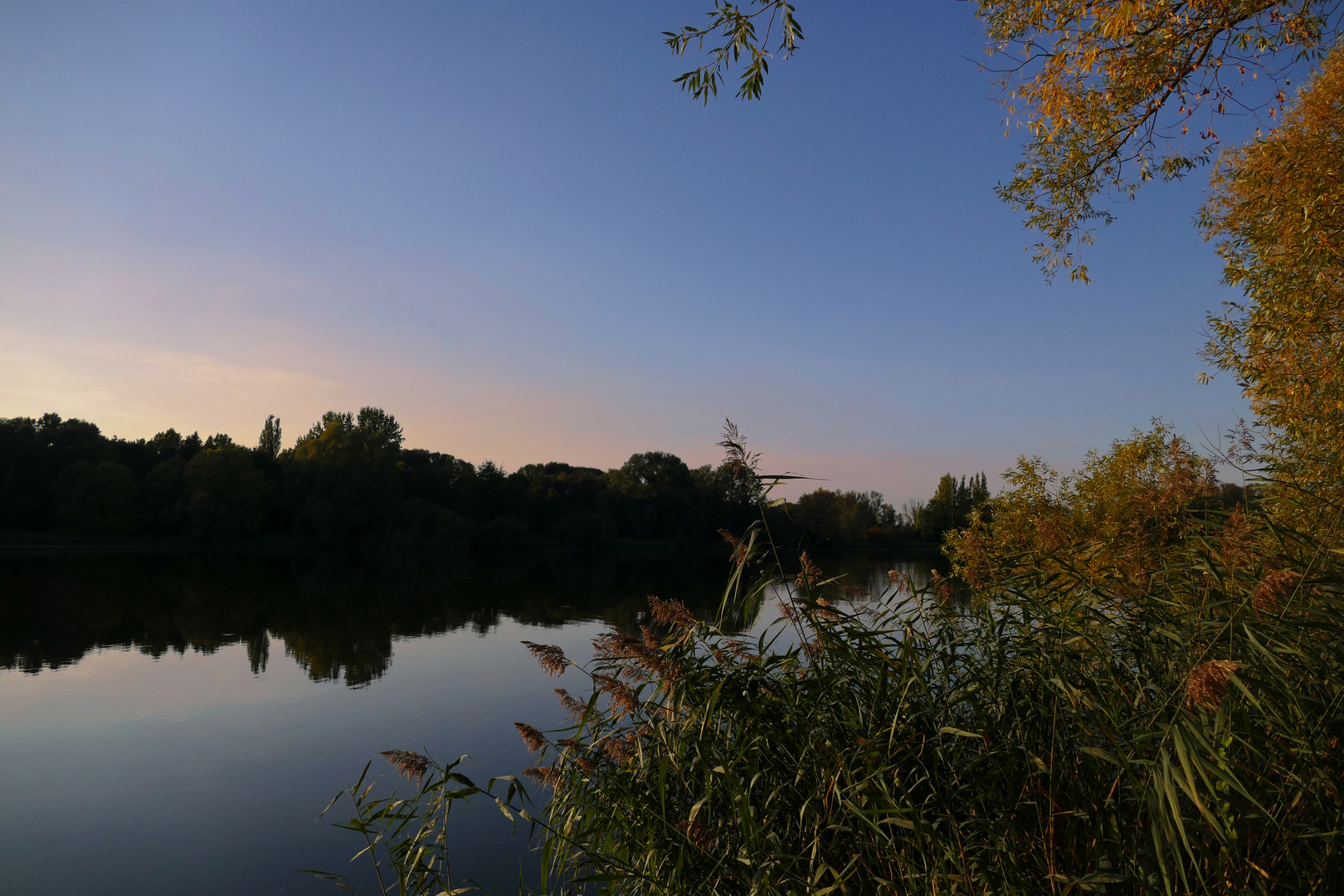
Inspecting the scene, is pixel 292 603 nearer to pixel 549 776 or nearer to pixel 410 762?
pixel 410 762

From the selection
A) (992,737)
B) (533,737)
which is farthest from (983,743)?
(533,737)

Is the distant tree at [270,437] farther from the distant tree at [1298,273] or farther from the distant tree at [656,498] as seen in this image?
the distant tree at [1298,273]

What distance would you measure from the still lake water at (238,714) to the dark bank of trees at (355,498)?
21.2 metres

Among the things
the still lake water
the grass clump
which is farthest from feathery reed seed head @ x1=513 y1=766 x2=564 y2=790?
the still lake water

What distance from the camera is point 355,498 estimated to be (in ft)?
179

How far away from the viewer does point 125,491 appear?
167 feet

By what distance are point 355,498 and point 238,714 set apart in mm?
43621

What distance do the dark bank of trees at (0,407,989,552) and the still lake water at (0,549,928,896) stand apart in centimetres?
2116

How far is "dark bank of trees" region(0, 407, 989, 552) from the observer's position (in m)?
50.3

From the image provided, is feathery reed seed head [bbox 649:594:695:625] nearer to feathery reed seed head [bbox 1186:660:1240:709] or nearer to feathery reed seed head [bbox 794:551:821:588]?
feathery reed seed head [bbox 794:551:821:588]

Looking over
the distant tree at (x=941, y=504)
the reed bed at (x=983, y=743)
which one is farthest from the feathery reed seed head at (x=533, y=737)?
the distant tree at (x=941, y=504)

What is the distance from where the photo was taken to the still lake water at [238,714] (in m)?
8.39

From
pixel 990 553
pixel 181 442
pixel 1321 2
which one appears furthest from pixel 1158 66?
pixel 181 442

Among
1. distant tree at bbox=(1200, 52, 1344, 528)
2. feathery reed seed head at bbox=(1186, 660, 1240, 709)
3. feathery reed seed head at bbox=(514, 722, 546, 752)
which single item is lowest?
feathery reed seed head at bbox=(514, 722, 546, 752)
